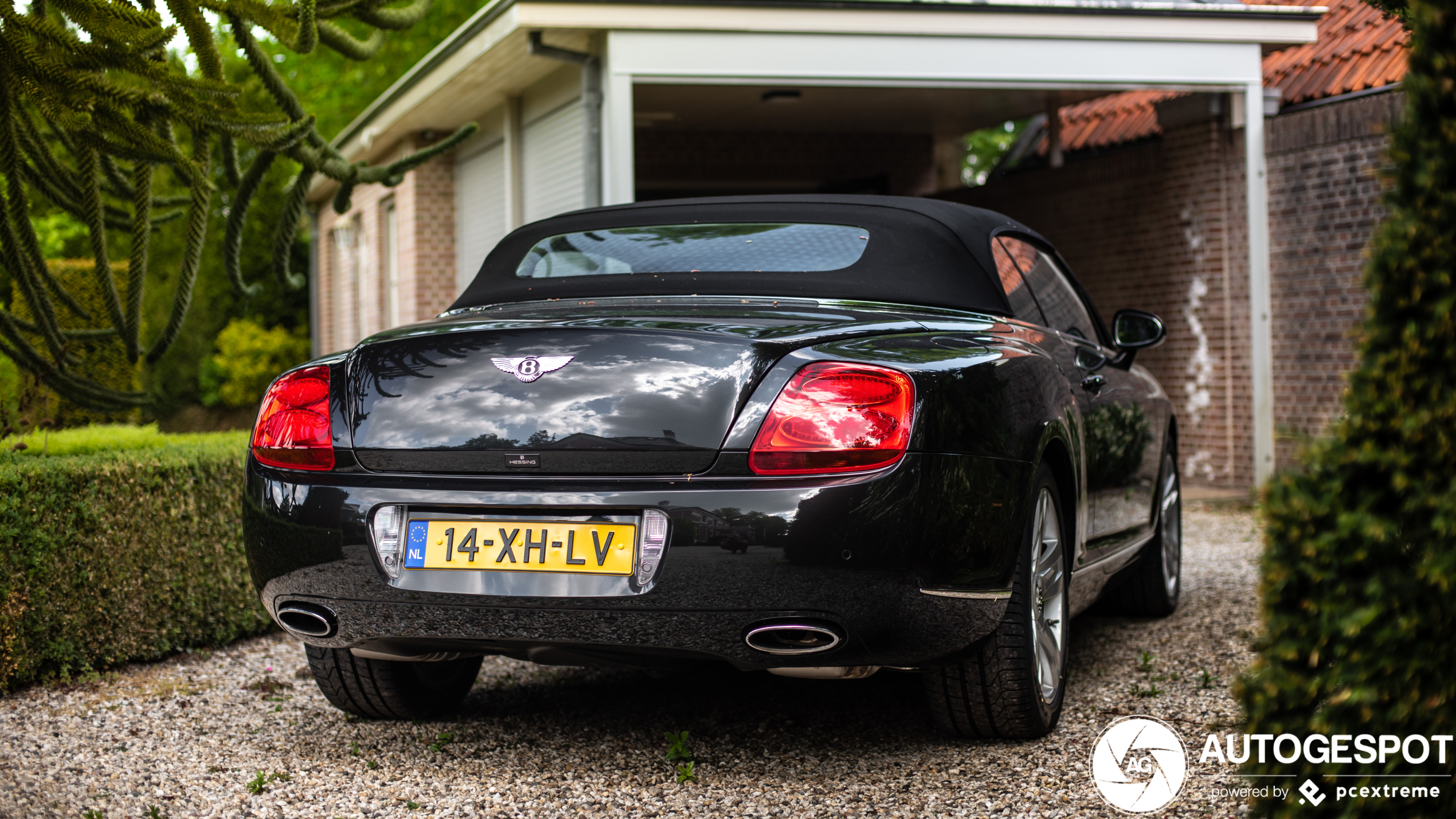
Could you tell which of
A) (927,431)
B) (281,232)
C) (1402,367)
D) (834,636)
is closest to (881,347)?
(927,431)

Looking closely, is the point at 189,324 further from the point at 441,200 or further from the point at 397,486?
the point at 397,486

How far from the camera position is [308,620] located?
10.4 feet

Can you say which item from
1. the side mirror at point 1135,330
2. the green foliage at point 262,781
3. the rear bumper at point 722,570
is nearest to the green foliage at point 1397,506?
the rear bumper at point 722,570

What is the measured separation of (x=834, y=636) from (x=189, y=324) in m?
21.5

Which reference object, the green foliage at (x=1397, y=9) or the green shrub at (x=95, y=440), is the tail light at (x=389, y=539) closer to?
the green shrub at (x=95, y=440)

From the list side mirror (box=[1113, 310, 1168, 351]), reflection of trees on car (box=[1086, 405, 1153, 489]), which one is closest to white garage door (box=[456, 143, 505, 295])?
side mirror (box=[1113, 310, 1168, 351])

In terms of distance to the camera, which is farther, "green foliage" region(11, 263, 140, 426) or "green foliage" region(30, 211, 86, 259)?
"green foliage" region(30, 211, 86, 259)

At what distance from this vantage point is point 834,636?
9.18ft

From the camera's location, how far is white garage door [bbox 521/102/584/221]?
32.6 ft

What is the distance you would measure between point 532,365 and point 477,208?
10301 millimetres

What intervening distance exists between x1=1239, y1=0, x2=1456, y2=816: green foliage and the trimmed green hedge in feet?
12.9

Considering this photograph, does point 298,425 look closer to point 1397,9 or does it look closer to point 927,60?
point 1397,9

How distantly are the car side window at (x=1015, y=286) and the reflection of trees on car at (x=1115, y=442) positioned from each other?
1.22ft

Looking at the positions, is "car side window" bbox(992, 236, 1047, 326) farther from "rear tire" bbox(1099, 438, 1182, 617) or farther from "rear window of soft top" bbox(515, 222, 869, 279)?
"rear tire" bbox(1099, 438, 1182, 617)
